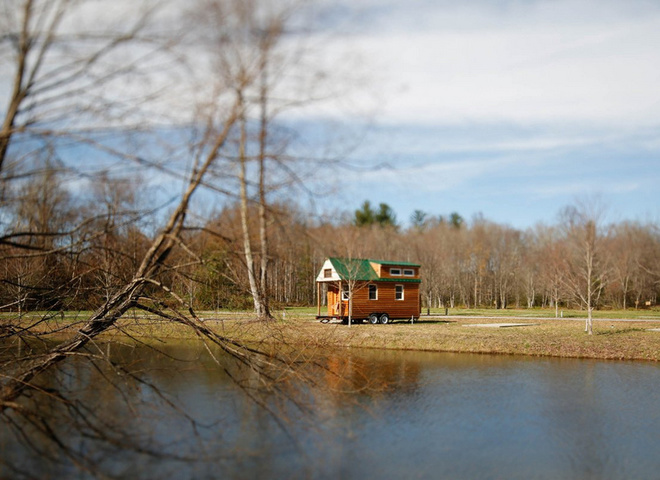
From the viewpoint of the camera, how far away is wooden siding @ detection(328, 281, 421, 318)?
2283 cm

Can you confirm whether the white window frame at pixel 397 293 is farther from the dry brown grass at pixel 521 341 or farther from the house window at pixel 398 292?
the dry brown grass at pixel 521 341

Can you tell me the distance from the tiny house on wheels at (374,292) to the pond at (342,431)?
10889 millimetres

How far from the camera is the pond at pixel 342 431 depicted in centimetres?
638

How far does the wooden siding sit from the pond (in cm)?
1134

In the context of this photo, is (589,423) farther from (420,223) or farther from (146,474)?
(420,223)

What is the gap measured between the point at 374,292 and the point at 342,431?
1620 cm

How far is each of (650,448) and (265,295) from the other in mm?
5977

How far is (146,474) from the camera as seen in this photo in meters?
5.90

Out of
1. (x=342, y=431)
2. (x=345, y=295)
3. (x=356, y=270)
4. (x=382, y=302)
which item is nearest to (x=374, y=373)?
(x=342, y=431)

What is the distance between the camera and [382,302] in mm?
23828

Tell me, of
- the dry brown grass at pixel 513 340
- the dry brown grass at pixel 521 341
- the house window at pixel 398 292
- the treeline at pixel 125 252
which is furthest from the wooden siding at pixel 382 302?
the treeline at pixel 125 252

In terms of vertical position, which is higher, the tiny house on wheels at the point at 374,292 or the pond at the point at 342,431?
the tiny house on wheels at the point at 374,292

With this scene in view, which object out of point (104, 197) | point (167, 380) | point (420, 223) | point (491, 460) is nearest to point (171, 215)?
point (104, 197)

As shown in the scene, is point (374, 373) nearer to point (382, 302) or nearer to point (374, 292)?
point (374, 292)
